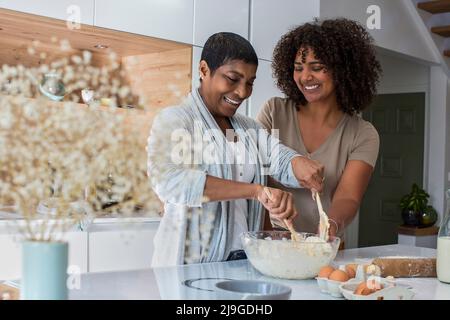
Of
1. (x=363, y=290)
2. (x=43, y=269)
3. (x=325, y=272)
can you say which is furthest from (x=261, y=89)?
(x=43, y=269)

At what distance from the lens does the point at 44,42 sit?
297 centimetres

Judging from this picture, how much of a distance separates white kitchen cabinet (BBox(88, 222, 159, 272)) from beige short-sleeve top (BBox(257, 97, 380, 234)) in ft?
2.87

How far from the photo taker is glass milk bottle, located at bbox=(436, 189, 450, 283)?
1359mm

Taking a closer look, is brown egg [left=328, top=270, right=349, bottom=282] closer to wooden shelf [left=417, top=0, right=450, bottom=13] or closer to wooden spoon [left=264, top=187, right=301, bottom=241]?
wooden spoon [left=264, top=187, right=301, bottom=241]

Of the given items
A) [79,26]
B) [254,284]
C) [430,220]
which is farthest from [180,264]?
[430,220]

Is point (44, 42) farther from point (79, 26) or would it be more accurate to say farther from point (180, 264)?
point (180, 264)

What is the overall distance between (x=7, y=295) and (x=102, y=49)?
7.43 feet

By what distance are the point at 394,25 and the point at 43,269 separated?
168 inches

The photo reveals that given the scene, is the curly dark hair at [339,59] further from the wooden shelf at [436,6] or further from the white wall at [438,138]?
the white wall at [438,138]

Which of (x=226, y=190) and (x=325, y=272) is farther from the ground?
(x=226, y=190)

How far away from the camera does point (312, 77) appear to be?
198cm

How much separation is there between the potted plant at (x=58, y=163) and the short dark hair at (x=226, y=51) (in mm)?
779

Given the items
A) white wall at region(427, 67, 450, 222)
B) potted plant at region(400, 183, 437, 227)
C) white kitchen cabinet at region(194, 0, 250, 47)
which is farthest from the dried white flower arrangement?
white wall at region(427, 67, 450, 222)

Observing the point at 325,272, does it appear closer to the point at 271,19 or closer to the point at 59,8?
the point at 59,8
